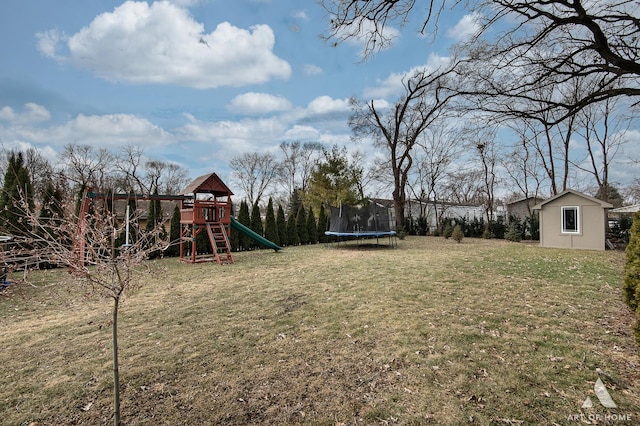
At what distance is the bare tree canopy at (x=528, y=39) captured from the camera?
333 centimetres

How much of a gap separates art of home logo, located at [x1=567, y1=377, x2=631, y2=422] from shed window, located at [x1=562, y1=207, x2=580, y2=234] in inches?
489

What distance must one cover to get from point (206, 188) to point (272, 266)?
405 cm

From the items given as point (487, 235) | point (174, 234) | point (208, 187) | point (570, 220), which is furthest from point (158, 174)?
point (570, 220)

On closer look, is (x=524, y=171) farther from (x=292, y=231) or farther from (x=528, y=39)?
(x=528, y=39)

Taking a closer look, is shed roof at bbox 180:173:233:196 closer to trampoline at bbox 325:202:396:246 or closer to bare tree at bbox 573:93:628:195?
trampoline at bbox 325:202:396:246

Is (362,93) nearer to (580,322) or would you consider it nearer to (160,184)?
(580,322)

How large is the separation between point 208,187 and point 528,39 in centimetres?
960

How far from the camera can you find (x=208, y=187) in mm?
10820

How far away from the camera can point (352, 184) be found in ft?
65.8

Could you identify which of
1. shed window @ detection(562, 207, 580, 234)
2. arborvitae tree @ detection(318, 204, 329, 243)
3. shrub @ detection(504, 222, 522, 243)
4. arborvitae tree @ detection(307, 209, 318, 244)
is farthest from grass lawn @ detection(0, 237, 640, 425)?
shrub @ detection(504, 222, 522, 243)

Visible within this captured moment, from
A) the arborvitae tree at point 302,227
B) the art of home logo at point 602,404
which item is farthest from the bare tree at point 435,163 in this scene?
the art of home logo at point 602,404

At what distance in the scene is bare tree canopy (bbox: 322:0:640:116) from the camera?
3.33m

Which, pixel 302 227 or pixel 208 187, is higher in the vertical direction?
pixel 208 187

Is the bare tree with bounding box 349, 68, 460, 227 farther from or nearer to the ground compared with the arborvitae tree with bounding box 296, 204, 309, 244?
farther from the ground
